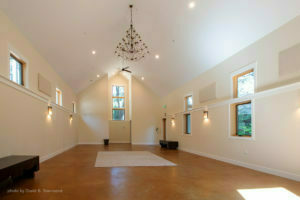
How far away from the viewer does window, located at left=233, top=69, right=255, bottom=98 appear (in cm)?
538

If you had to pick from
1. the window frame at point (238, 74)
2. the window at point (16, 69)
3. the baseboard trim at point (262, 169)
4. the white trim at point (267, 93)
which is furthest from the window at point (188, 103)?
the window at point (16, 69)

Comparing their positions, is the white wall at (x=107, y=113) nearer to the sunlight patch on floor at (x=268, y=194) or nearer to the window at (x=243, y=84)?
the window at (x=243, y=84)

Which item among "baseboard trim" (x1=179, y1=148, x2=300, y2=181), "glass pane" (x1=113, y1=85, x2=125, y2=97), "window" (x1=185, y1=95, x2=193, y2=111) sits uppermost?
"glass pane" (x1=113, y1=85, x2=125, y2=97)

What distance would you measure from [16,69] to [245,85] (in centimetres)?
608

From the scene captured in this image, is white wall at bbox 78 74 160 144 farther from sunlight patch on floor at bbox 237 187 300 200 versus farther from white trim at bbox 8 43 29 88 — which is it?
sunlight patch on floor at bbox 237 187 300 200

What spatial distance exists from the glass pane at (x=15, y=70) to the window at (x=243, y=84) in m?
5.99

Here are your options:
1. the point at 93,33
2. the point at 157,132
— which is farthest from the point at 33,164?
the point at 157,132

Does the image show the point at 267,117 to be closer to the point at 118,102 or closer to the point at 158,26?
the point at 158,26

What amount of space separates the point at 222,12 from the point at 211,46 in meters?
1.46

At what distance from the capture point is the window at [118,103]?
15.1m

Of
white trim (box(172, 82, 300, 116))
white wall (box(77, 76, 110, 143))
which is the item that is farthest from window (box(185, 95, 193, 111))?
→ white wall (box(77, 76, 110, 143))

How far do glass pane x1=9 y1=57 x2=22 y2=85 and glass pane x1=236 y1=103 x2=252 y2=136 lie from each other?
6.06m

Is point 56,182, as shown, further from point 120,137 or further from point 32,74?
point 120,137

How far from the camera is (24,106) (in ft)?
15.8
